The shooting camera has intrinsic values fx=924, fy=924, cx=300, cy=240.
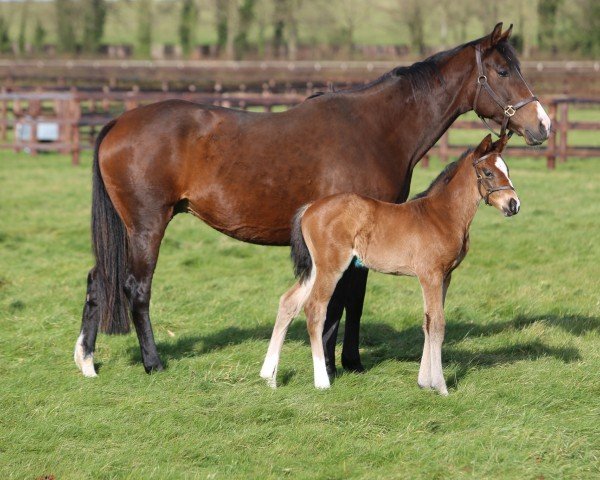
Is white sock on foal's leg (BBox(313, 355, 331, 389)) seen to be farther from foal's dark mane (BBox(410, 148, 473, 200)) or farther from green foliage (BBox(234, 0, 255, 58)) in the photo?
green foliage (BBox(234, 0, 255, 58))

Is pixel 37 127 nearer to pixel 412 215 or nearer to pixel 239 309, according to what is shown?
pixel 239 309

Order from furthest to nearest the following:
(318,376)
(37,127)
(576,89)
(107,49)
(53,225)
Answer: (107,49)
(576,89)
(37,127)
(53,225)
(318,376)

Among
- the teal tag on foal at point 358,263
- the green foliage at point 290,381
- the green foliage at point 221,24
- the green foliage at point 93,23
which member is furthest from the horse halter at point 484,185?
the green foliage at point 93,23

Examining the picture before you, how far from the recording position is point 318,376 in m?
5.66

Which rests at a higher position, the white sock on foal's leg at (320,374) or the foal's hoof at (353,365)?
the white sock on foal's leg at (320,374)

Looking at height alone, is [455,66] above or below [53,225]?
above

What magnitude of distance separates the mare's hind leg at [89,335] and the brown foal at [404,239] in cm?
127

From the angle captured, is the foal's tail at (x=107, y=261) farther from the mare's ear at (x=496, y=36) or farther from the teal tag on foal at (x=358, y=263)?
the mare's ear at (x=496, y=36)

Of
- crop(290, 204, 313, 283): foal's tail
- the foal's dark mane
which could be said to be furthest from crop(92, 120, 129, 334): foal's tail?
the foal's dark mane

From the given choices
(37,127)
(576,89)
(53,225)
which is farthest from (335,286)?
(576,89)

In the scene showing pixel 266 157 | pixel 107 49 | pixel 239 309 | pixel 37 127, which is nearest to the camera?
pixel 266 157

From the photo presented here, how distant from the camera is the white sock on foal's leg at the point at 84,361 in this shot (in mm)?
6082

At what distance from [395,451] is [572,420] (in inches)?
42.3

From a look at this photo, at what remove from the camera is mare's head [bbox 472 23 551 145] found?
6141 millimetres
